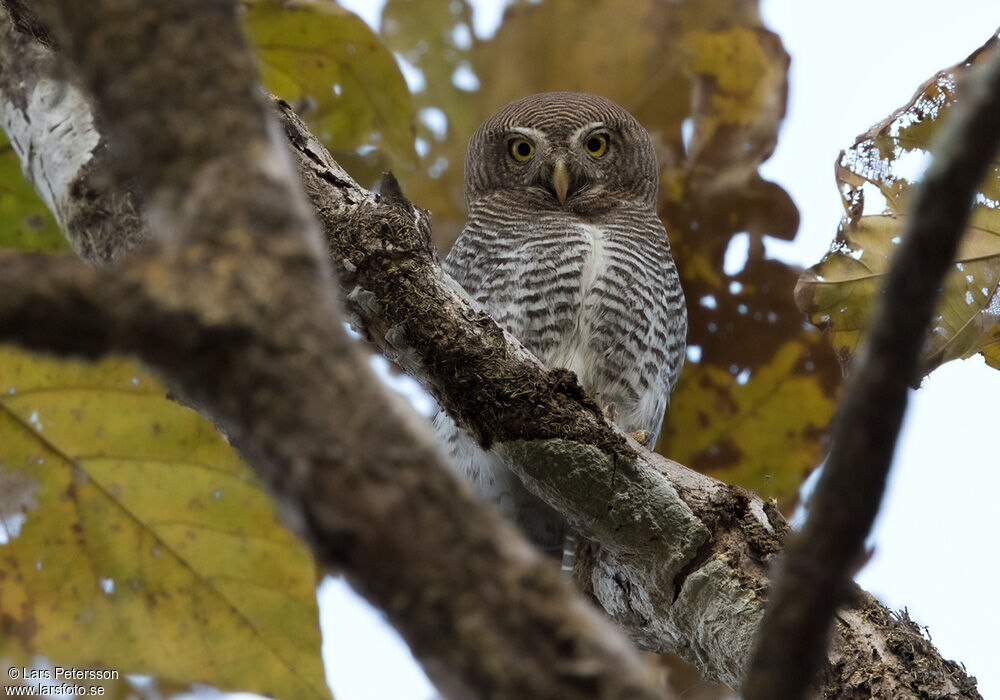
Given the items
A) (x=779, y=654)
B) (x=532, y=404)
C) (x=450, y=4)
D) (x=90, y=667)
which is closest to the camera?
(x=779, y=654)

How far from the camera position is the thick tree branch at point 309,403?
77cm

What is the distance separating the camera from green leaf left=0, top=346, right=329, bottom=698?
241cm

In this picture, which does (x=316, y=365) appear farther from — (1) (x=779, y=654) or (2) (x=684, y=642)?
(2) (x=684, y=642)

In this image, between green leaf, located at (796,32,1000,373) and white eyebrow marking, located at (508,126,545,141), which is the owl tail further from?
white eyebrow marking, located at (508,126,545,141)

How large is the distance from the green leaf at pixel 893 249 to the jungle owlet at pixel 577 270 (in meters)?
1.04

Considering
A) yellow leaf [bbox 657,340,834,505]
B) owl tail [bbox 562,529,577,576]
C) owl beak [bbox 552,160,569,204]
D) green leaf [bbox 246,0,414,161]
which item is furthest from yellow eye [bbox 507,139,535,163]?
owl tail [bbox 562,529,577,576]

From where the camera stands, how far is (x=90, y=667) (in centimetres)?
260

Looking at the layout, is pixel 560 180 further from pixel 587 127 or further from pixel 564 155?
pixel 587 127

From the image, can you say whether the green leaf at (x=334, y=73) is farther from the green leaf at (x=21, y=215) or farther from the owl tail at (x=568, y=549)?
the owl tail at (x=568, y=549)

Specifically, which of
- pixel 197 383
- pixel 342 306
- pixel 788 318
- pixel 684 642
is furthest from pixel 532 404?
pixel 788 318

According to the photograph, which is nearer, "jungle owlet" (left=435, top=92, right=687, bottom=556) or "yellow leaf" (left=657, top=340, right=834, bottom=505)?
"yellow leaf" (left=657, top=340, right=834, bottom=505)

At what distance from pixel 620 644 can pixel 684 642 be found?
5.19ft

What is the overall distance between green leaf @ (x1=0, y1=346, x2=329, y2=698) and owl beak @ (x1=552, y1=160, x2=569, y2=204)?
2.19m

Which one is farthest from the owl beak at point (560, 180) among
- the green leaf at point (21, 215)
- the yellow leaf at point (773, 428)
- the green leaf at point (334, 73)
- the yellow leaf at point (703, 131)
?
the green leaf at point (21, 215)
